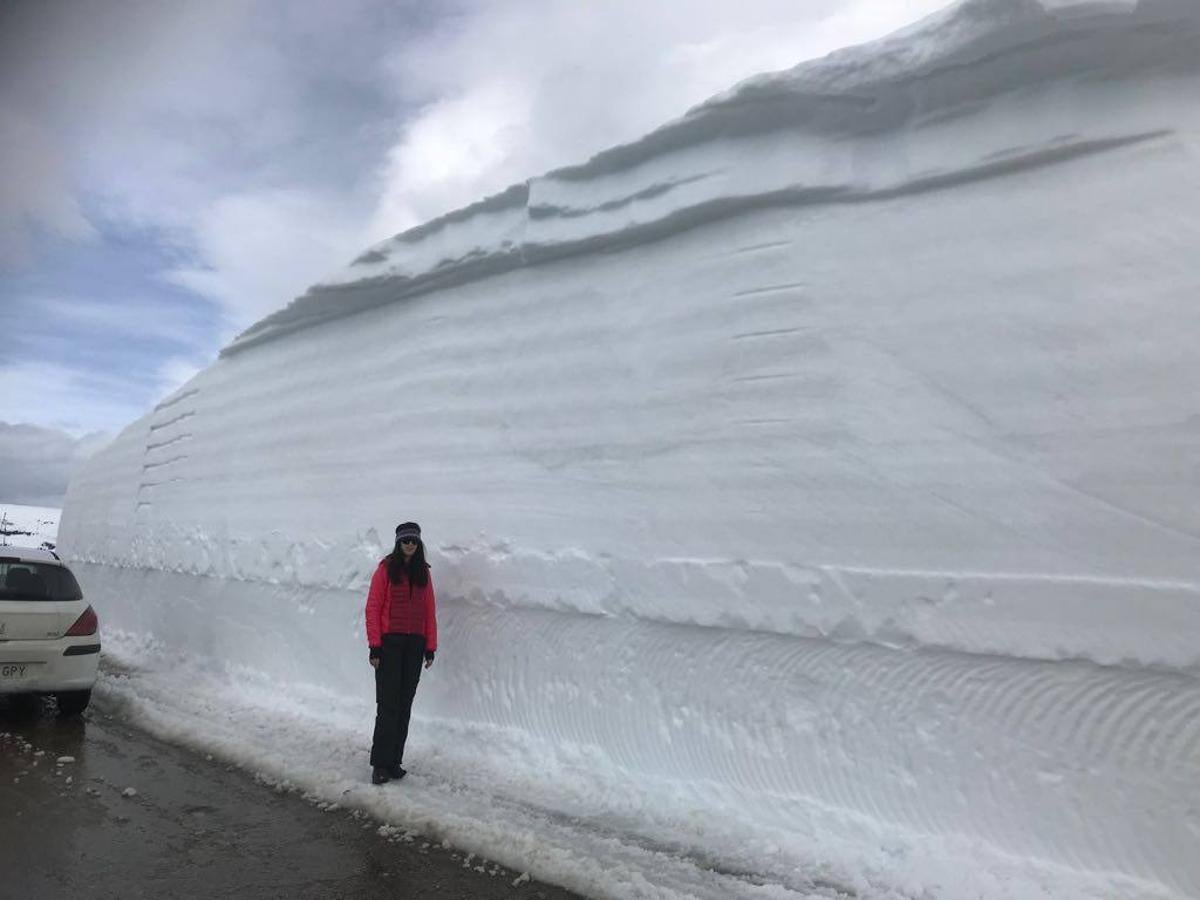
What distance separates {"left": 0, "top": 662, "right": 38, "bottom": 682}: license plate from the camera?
6.81 metres

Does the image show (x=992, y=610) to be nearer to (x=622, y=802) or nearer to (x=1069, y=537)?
(x=1069, y=537)

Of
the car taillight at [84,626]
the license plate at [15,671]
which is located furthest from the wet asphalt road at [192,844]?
the car taillight at [84,626]

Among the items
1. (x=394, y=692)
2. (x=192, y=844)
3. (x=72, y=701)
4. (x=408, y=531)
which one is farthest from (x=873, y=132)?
(x=72, y=701)

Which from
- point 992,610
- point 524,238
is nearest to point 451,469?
point 524,238

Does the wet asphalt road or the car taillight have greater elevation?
the car taillight

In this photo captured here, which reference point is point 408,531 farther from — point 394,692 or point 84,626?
point 84,626

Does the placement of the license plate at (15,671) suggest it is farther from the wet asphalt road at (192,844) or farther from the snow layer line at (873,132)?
the snow layer line at (873,132)

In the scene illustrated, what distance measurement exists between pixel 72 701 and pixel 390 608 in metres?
3.67

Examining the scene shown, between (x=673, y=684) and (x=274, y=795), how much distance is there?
248 cm

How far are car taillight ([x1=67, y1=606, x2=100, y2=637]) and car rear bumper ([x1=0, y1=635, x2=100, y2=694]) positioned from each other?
0.15 ft

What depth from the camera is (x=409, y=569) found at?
19.1 feet

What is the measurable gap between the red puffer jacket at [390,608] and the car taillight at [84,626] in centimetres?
329

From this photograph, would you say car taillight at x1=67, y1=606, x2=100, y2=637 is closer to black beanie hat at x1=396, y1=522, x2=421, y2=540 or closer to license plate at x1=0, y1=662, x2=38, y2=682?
license plate at x1=0, y1=662, x2=38, y2=682

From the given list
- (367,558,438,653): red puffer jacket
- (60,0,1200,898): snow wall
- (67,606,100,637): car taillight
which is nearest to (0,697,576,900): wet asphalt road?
(367,558,438,653): red puffer jacket
